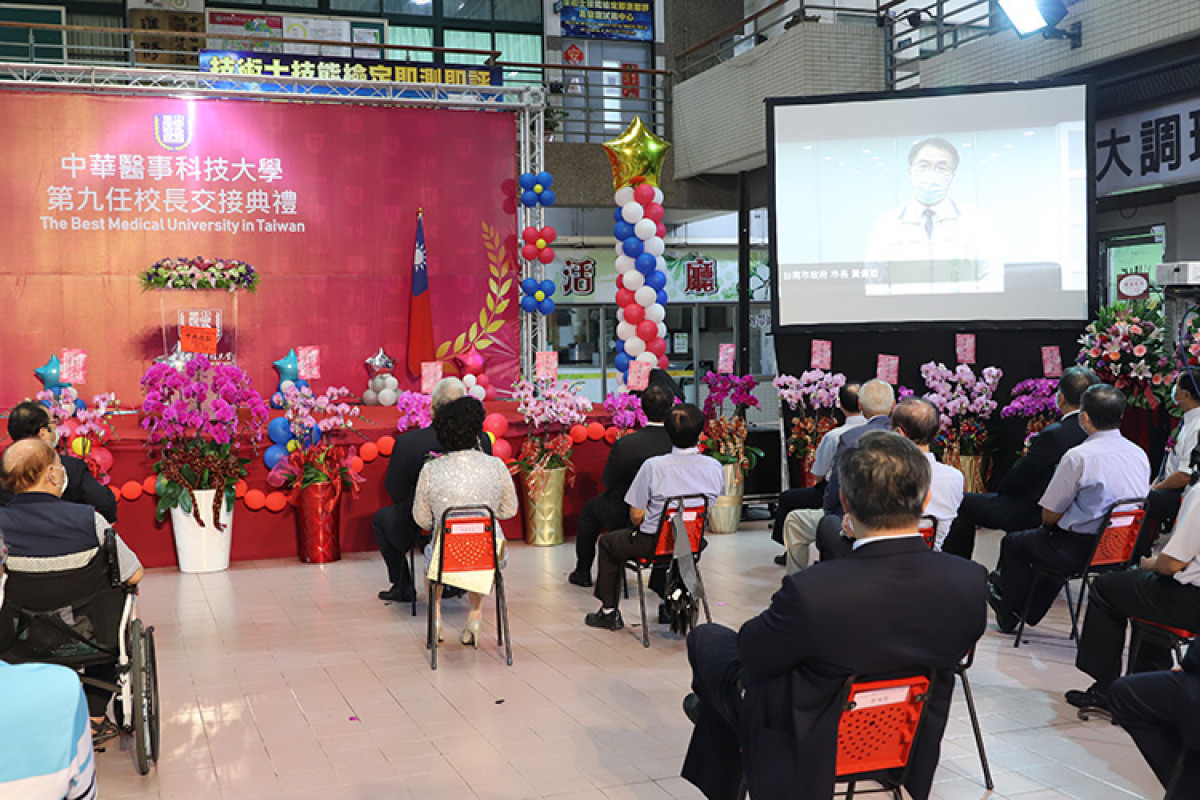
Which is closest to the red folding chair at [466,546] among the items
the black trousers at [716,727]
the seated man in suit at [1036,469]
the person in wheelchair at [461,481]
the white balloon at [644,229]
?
the person in wheelchair at [461,481]

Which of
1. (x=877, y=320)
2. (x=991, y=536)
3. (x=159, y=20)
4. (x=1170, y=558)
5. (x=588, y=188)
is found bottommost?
(x=991, y=536)

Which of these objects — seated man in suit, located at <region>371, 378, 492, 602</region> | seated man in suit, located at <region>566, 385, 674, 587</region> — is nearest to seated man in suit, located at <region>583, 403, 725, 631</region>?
seated man in suit, located at <region>566, 385, 674, 587</region>

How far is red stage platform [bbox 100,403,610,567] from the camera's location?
7.03 metres

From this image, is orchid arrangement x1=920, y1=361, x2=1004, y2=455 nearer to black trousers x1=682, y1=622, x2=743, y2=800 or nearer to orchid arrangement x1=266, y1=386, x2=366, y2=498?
orchid arrangement x1=266, y1=386, x2=366, y2=498

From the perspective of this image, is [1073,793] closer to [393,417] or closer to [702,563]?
[702,563]

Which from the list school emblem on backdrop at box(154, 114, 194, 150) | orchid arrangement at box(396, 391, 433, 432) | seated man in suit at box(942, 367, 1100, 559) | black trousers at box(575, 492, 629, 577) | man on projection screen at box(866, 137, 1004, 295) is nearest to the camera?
seated man in suit at box(942, 367, 1100, 559)

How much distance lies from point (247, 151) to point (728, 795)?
8574mm

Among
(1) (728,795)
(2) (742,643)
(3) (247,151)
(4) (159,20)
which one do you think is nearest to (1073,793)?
(1) (728,795)

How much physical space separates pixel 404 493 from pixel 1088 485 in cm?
320

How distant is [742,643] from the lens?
2.49m

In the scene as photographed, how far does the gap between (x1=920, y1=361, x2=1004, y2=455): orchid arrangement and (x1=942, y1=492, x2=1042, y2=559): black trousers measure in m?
2.20

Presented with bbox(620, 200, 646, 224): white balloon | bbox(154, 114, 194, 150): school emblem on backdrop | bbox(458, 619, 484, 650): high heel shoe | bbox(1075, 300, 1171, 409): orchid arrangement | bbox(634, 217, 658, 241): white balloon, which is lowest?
bbox(458, 619, 484, 650): high heel shoe

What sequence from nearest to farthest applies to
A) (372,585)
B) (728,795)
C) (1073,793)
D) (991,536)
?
(728,795), (1073,793), (372,585), (991,536)

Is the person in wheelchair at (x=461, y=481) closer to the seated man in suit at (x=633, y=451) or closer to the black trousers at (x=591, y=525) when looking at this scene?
the seated man in suit at (x=633, y=451)
